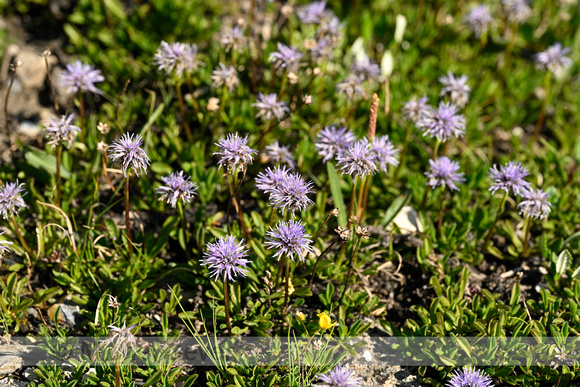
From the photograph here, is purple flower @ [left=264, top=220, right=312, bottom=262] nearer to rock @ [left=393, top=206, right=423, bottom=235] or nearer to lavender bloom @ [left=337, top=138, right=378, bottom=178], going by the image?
lavender bloom @ [left=337, top=138, right=378, bottom=178]

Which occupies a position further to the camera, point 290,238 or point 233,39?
point 233,39

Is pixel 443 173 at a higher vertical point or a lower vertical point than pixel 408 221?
higher

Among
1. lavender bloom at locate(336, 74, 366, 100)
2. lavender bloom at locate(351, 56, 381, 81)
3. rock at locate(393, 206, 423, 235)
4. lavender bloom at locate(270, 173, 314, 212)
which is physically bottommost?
lavender bloom at locate(270, 173, 314, 212)

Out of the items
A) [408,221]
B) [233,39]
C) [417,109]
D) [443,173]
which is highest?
[233,39]

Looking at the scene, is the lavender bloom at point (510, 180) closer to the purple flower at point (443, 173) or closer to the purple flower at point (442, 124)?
the purple flower at point (443, 173)

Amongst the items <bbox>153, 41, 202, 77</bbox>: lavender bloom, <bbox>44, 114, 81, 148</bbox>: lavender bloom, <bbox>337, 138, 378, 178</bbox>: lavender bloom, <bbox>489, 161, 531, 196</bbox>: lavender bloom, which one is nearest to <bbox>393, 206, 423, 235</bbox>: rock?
<bbox>489, 161, 531, 196</bbox>: lavender bloom

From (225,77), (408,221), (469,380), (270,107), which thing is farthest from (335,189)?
(469,380)

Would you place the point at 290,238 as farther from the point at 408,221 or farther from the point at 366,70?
the point at 366,70
